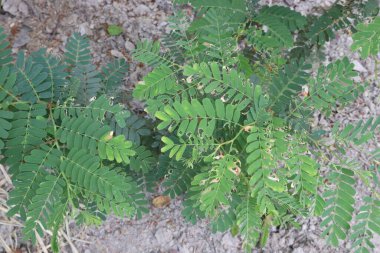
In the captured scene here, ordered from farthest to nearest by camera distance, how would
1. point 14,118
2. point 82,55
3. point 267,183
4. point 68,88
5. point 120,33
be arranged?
point 120,33
point 82,55
point 68,88
point 14,118
point 267,183

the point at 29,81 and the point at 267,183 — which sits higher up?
the point at 29,81

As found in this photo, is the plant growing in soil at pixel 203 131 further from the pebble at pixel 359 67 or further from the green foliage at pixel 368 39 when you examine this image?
the pebble at pixel 359 67

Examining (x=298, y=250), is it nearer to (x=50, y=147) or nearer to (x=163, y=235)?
(x=163, y=235)

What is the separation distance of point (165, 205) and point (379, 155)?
4.28 feet

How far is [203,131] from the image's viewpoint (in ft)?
4.95

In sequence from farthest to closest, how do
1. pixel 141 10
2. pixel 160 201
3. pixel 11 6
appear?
pixel 141 10, pixel 11 6, pixel 160 201

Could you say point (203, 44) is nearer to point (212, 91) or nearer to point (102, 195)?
point (212, 91)

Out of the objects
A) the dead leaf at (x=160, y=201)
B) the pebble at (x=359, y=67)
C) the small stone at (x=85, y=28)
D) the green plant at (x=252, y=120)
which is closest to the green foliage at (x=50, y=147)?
the green plant at (x=252, y=120)

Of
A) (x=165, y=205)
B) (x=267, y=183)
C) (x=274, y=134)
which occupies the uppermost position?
(x=274, y=134)

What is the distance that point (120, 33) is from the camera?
2756 millimetres

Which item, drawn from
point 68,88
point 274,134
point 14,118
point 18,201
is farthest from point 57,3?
point 274,134

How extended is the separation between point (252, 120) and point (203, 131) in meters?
0.17

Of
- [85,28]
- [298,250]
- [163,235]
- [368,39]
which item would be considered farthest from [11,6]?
[298,250]

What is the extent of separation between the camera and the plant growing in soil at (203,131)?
1509mm
